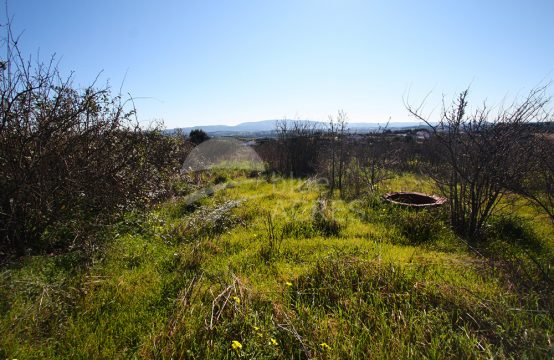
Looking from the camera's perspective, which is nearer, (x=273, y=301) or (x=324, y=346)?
(x=324, y=346)

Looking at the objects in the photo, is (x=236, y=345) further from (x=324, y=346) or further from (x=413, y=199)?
(x=413, y=199)

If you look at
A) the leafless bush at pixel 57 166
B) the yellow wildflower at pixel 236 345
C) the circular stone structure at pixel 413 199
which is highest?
the leafless bush at pixel 57 166

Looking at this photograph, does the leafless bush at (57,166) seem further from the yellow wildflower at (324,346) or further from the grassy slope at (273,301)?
the yellow wildflower at (324,346)

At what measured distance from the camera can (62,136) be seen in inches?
162

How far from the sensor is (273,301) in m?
3.01

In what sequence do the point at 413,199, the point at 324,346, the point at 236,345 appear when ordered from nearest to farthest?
the point at 236,345 < the point at 324,346 < the point at 413,199

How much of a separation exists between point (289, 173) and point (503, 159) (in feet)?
28.2

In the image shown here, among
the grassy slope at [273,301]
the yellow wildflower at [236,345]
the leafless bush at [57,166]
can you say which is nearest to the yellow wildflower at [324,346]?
the grassy slope at [273,301]

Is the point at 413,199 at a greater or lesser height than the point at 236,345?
lesser

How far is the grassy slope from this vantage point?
2.39 metres

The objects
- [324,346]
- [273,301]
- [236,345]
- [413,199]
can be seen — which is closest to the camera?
[236,345]

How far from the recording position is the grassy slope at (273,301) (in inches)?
94.0

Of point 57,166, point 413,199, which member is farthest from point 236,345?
point 413,199

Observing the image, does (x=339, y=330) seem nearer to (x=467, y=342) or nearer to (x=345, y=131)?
(x=467, y=342)
